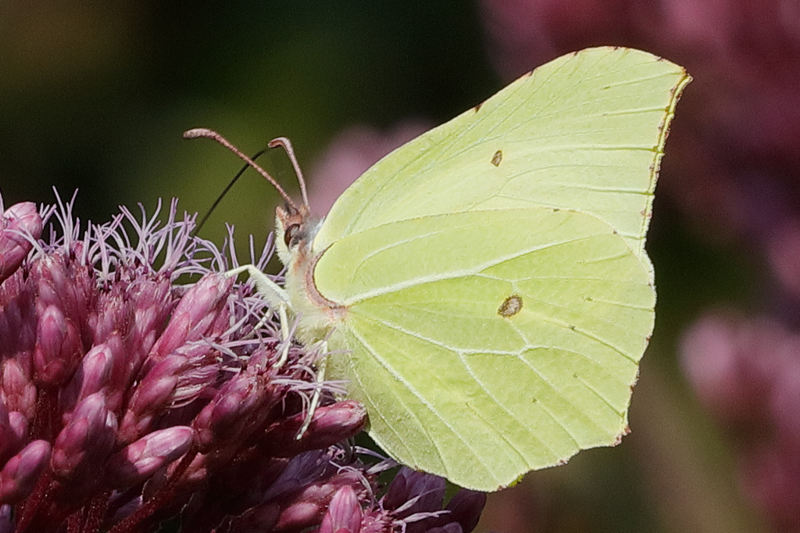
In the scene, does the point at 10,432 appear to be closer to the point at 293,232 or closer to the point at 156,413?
the point at 156,413

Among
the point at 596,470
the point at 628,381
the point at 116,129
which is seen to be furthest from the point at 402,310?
the point at 116,129

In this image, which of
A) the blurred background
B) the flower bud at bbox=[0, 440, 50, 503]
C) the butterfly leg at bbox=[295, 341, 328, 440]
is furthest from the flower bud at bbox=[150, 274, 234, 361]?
the blurred background

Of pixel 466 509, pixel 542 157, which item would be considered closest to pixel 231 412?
pixel 466 509

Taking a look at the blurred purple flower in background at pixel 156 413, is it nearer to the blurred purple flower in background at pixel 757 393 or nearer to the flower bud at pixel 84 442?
the flower bud at pixel 84 442

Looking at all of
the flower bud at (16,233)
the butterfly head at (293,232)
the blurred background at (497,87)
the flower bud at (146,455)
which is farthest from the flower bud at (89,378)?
the blurred background at (497,87)

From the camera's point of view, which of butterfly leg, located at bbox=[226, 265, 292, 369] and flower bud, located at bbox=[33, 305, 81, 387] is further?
butterfly leg, located at bbox=[226, 265, 292, 369]

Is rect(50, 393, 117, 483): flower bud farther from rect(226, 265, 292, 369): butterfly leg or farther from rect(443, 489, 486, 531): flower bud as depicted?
rect(443, 489, 486, 531): flower bud

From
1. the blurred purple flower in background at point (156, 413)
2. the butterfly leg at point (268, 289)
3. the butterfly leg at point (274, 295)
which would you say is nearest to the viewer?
the blurred purple flower in background at point (156, 413)
